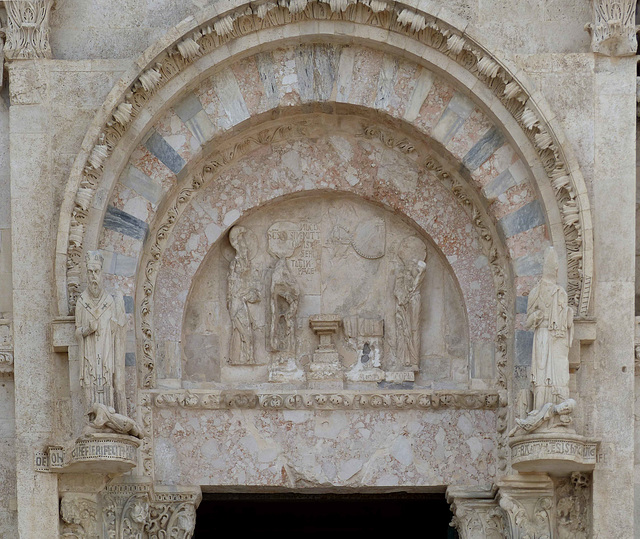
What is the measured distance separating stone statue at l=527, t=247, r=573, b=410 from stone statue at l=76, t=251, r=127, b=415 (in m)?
3.02

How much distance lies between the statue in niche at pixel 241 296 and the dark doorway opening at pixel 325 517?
Result: 374 cm

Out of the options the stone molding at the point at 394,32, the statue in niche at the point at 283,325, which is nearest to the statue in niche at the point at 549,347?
the stone molding at the point at 394,32

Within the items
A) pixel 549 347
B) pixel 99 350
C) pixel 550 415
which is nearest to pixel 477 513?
pixel 550 415

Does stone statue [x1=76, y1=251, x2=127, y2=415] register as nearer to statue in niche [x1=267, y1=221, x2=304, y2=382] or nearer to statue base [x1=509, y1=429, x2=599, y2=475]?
statue in niche [x1=267, y1=221, x2=304, y2=382]

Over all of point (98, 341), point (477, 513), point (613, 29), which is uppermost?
point (613, 29)

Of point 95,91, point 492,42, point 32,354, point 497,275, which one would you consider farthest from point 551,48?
point 32,354

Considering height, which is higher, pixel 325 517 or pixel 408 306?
pixel 408 306

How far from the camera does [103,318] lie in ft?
41.6

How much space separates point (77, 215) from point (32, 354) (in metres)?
1.09

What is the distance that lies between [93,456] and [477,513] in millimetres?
2997

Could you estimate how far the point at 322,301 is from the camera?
13891 millimetres

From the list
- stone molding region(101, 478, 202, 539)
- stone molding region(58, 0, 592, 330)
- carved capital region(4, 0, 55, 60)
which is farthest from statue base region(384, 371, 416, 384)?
carved capital region(4, 0, 55, 60)

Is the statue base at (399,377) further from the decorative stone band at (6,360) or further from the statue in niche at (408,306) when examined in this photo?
the decorative stone band at (6,360)

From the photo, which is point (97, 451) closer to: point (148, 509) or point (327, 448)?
point (148, 509)
